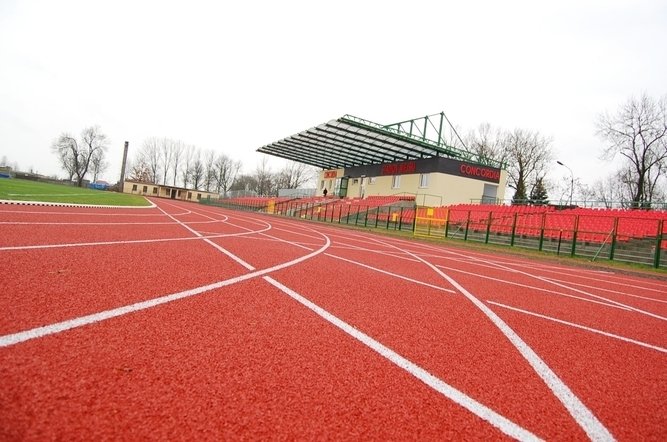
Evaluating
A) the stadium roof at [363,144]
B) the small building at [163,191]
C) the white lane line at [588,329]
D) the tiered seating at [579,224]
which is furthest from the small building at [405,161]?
the small building at [163,191]

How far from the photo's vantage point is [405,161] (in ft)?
130

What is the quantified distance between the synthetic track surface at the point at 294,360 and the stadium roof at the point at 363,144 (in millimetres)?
27430

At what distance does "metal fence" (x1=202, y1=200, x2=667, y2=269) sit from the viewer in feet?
47.7

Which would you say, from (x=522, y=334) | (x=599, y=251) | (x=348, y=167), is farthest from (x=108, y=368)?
(x=348, y=167)

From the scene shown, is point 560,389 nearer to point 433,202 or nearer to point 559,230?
point 559,230

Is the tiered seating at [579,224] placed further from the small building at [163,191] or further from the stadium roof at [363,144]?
the small building at [163,191]

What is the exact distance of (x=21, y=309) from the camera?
284 cm

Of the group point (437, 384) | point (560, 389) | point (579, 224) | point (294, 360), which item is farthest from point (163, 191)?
point (560, 389)

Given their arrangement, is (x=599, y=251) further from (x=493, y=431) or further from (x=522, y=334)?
(x=493, y=431)

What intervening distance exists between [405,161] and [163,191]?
72009mm

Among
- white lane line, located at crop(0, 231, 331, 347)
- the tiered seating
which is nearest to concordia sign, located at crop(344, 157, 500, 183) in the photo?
the tiered seating

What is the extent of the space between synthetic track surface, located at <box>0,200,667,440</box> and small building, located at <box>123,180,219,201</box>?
90666 mm

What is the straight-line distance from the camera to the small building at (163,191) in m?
85.1

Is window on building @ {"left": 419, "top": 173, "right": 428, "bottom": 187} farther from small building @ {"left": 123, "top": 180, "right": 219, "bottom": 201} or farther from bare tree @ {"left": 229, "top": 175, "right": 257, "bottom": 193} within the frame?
bare tree @ {"left": 229, "top": 175, "right": 257, "bottom": 193}
